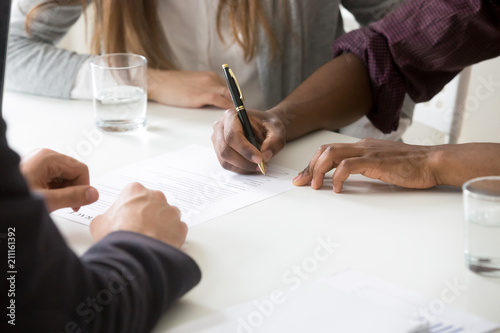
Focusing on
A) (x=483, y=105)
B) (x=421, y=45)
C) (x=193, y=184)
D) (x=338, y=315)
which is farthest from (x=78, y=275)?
(x=483, y=105)

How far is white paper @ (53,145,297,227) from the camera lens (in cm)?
87

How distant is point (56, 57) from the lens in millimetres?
1429

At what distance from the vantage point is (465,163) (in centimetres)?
92

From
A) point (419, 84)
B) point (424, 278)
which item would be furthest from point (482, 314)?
point (419, 84)

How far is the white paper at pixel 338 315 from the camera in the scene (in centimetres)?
61

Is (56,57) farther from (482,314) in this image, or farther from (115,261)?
(482,314)

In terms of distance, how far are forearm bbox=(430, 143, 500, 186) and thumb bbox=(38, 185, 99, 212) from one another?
1.64ft

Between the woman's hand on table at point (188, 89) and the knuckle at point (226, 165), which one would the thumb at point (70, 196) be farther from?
the woman's hand on table at point (188, 89)

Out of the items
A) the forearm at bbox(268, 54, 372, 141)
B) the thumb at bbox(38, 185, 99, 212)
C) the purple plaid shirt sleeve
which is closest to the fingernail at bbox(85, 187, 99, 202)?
the thumb at bbox(38, 185, 99, 212)

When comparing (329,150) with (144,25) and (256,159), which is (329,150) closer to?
(256,159)

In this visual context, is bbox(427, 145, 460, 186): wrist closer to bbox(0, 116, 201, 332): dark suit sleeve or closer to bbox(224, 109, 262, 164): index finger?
bbox(224, 109, 262, 164): index finger

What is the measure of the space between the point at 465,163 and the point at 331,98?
0.41 m

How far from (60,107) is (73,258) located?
2.69 ft

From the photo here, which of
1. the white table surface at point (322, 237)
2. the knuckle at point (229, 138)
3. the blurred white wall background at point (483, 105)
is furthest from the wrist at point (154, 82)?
the blurred white wall background at point (483, 105)
